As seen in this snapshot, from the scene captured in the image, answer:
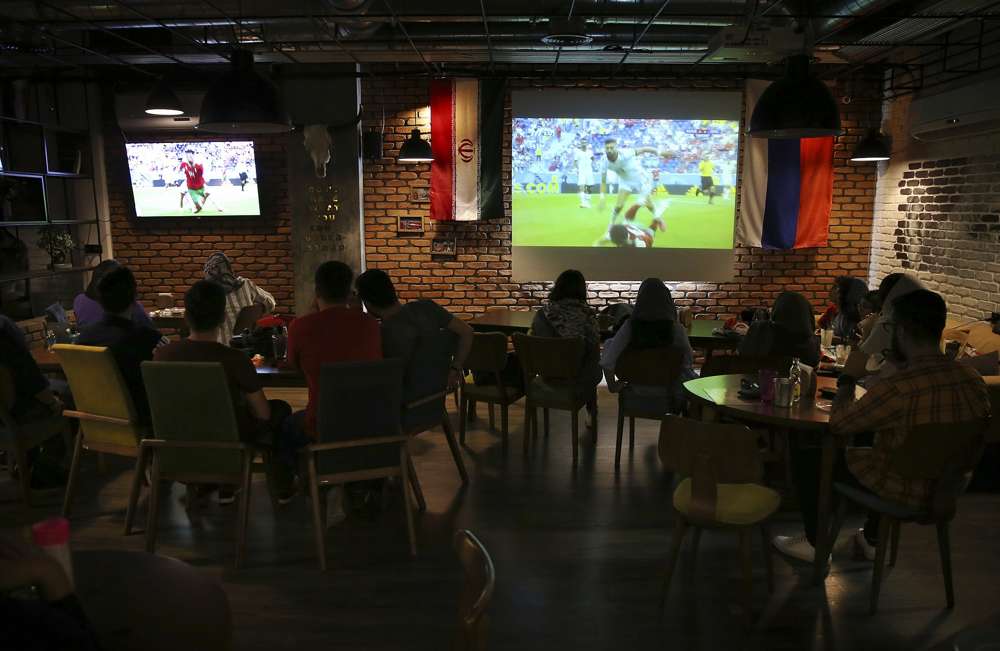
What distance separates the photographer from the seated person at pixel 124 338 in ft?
12.2

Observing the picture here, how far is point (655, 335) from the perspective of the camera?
445cm

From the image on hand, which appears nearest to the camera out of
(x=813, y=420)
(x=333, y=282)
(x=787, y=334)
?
(x=813, y=420)

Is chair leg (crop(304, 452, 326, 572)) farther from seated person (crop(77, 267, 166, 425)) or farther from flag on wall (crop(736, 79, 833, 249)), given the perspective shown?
flag on wall (crop(736, 79, 833, 249))

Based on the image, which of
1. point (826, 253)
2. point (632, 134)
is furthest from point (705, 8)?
point (826, 253)

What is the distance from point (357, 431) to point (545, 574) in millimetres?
1043

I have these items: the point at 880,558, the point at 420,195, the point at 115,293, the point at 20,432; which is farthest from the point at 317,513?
the point at 420,195

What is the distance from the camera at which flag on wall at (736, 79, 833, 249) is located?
7.46 metres

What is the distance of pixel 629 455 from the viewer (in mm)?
4895

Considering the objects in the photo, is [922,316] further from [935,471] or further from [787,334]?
[787,334]

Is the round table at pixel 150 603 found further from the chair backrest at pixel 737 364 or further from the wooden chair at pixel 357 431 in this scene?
the chair backrest at pixel 737 364

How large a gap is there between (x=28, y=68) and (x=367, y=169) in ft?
11.0

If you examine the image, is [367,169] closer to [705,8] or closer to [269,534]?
[705,8]

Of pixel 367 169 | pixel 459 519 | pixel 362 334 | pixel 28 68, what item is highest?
pixel 28 68

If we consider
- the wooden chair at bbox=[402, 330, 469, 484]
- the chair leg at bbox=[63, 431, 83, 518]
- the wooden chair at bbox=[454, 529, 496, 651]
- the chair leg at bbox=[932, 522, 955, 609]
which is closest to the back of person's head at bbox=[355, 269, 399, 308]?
the wooden chair at bbox=[402, 330, 469, 484]
